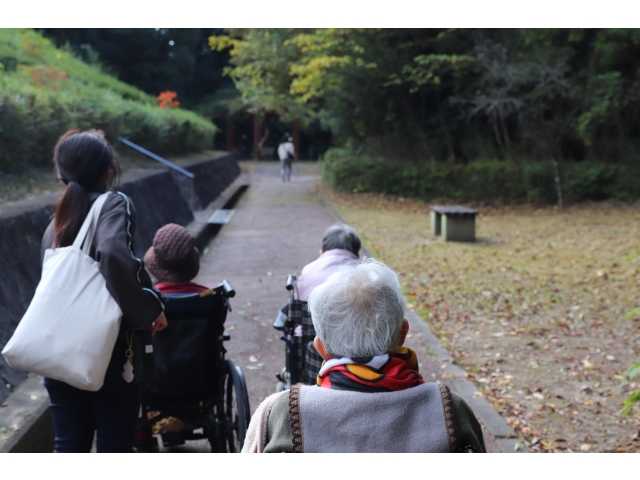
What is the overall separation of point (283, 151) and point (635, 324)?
1959 cm

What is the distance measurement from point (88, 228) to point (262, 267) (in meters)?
6.74

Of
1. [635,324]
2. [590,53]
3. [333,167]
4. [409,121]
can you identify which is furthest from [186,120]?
[635,324]

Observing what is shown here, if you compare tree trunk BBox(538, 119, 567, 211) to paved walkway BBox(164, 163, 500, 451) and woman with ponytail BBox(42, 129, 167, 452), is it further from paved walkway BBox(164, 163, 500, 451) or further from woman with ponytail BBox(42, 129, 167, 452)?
woman with ponytail BBox(42, 129, 167, 452)

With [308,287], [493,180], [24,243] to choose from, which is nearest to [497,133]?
[493,180]

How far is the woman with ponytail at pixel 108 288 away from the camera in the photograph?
8.06 ft

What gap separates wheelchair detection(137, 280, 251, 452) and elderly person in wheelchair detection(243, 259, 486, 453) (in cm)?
155

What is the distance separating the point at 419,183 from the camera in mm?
18469

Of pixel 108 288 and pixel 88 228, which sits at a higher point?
pixel 88 228

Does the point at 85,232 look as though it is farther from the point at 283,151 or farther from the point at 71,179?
the point at 283,151

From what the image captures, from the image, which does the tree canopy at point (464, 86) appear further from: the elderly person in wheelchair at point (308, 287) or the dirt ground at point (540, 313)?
the elderly person in wheelchair at point (308, 287)

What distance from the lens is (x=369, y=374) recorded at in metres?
1.61

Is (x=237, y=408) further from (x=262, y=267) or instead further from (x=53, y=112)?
(x=53, y=112)

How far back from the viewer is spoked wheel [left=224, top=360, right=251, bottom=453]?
3.21 m

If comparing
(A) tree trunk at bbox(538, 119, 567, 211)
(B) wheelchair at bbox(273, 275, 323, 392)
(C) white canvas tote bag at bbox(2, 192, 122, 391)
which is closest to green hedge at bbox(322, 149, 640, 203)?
(A) tree trunk at bbox(538, 119, 567, 211)
